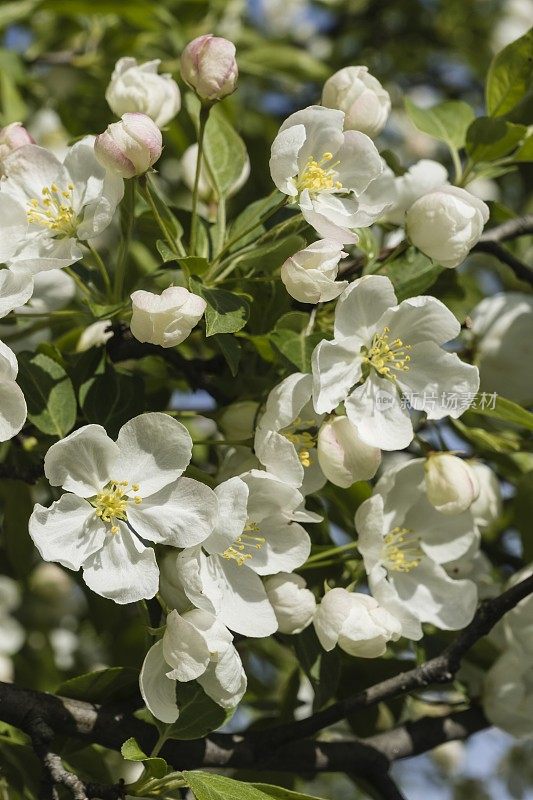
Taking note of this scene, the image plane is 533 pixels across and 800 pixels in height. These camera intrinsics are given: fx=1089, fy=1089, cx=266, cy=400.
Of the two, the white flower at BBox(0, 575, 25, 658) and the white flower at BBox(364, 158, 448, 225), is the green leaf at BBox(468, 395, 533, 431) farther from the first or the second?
the white flower at BBox(0, 575, 25, 658)

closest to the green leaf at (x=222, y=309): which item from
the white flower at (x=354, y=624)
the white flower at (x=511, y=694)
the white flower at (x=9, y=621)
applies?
the white flower at (x=354, y=624)

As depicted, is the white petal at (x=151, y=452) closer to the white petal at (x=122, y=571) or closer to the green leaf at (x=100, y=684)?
the white petal at (x=122, y=571)

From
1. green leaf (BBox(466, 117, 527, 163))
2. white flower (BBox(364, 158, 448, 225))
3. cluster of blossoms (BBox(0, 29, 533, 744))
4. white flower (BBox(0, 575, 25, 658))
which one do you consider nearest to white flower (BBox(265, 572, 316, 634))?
cluster of blossoms (BBox(0, 29, 533, 744))

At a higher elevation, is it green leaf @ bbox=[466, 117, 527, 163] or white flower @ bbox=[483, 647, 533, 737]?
green leaf @ bbox=[466, 117, 527, 163]

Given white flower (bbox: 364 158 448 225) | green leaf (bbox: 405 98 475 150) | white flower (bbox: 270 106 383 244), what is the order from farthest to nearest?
green leaf (bbox: 405 98 475 150)
white flower (bbox: 364 158 448 225)
white flower (bbox: 270 106 383 244)

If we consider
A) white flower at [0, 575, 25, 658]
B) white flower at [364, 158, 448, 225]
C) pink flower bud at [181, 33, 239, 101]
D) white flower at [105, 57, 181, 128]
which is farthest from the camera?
white flower at [0, 575, 25, 658]

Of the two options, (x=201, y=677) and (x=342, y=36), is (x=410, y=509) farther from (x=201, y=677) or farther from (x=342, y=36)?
(x=342, y=36)

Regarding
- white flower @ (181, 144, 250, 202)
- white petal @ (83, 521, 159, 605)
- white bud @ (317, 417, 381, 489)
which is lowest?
white petal @ (83, 521, 159, 605)

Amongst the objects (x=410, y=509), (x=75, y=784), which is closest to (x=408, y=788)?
(x=410, y=509)
